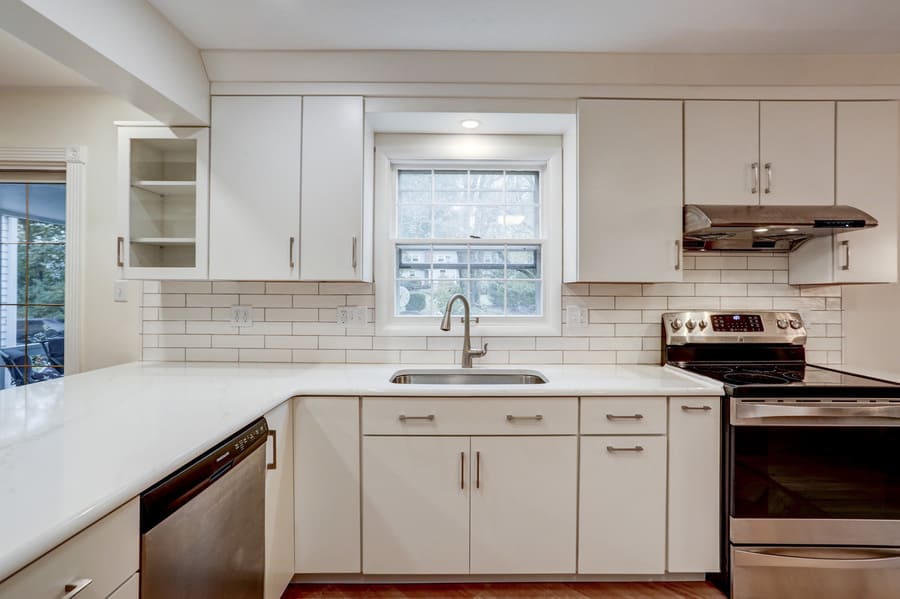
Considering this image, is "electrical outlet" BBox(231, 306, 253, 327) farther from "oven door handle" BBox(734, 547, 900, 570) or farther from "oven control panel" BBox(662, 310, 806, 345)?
"oven door handle" BBox(734, 547, 900, 570)

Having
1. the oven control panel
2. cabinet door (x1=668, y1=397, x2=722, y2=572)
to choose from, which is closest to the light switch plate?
cabinet door (x1=668, y1=397, x2=722, y2=572)

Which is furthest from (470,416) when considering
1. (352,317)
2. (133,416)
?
(133,416)

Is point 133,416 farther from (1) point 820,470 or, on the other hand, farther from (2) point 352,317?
(1) point 820,470

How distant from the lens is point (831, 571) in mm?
1806

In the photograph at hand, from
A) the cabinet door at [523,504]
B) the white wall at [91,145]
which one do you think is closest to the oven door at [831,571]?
the cabinet door at [523,504]

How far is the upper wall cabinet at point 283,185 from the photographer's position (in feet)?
7.14

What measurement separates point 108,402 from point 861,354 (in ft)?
11.8

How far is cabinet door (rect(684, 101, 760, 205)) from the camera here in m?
2.19

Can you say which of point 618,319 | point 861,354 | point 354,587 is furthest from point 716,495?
point 354,587

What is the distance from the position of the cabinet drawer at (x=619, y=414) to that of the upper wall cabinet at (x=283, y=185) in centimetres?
128

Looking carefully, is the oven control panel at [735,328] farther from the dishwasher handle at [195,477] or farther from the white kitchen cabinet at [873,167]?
the dishwasher handle at [195,477]

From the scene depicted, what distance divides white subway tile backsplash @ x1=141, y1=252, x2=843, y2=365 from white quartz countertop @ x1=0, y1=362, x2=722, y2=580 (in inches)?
4.7

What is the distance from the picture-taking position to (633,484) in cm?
190

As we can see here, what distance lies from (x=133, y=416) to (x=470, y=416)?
1.18m
